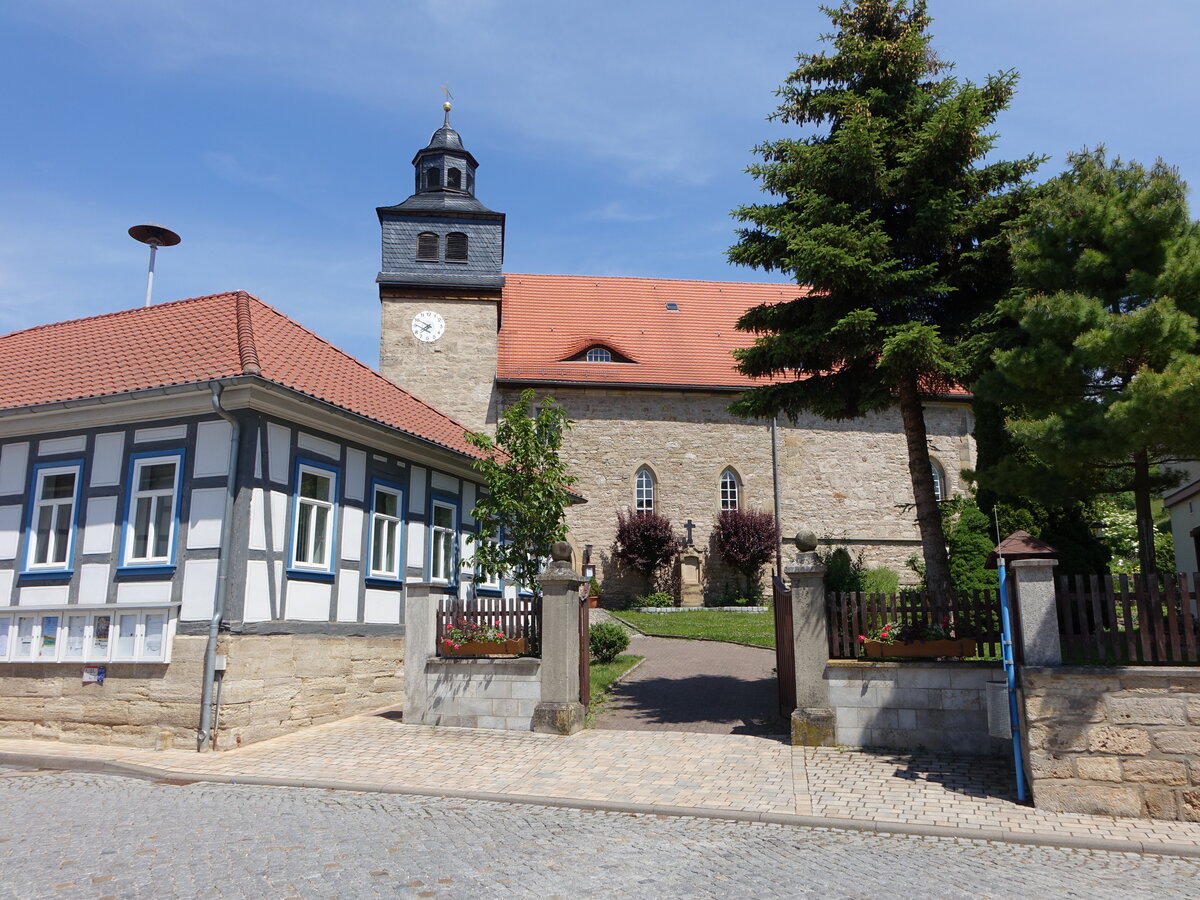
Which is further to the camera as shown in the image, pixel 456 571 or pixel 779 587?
pixel 456 571

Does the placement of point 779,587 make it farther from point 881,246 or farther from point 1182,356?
point 1182,356

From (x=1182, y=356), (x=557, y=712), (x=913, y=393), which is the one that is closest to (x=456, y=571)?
(x=557, y=712)

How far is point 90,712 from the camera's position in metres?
10.3

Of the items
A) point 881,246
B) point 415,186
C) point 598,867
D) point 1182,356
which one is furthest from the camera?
point 415,186

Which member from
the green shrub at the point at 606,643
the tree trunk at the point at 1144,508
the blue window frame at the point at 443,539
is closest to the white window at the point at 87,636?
the blue window frame at the point at 443,539

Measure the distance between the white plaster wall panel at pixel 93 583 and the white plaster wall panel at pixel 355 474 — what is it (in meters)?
3.00

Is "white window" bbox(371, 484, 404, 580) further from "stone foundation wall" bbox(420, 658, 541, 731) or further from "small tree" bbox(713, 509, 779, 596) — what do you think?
"small tree" bbox(713, 509, 779, 596)

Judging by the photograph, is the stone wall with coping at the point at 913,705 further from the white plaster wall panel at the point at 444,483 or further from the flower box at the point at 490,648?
the white plaster wall panel at the point at 444,483

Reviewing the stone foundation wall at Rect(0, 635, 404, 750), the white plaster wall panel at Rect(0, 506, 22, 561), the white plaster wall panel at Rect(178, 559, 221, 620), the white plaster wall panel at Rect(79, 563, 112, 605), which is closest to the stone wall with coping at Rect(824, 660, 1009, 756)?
the stone foundation wall at Rect(0, 635, 404, 750)

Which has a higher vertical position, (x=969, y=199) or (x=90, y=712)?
(x=969, y=199)

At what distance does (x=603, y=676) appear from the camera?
545 inches

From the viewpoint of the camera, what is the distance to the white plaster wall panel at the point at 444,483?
14250 millimetres

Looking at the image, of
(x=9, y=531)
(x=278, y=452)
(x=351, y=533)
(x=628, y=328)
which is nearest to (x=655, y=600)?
(x=628, y=328)

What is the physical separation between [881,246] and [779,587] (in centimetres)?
425
